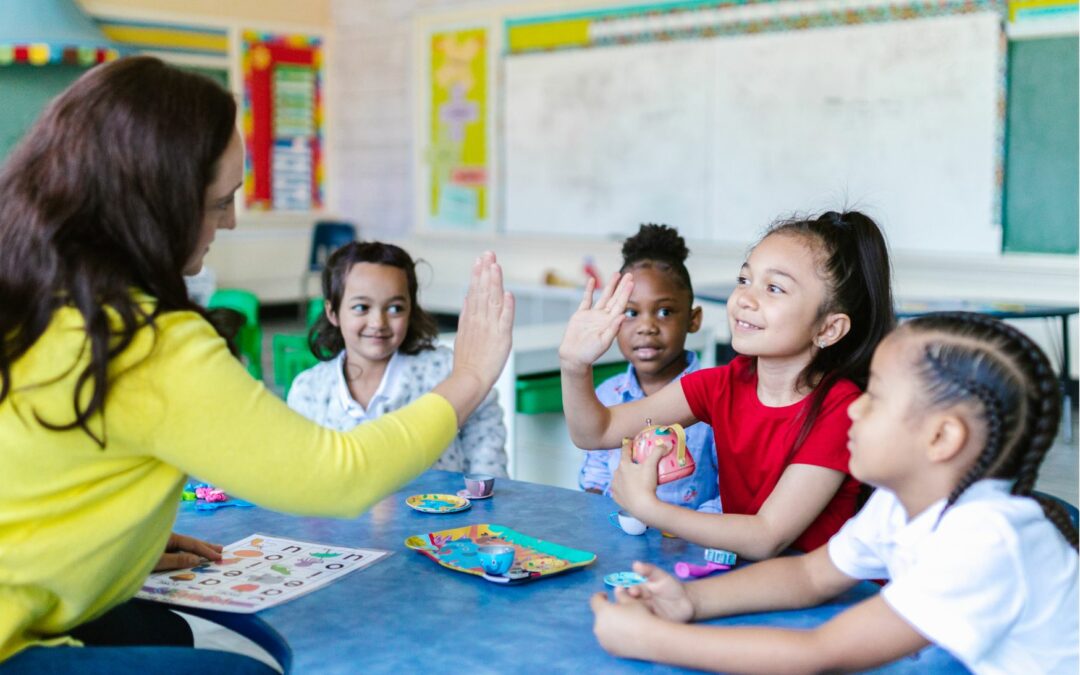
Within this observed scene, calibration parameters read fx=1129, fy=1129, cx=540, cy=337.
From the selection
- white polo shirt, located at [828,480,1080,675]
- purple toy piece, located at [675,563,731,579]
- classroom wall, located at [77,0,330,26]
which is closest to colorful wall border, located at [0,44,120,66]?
classroom wall, located at [77,0,330,26]

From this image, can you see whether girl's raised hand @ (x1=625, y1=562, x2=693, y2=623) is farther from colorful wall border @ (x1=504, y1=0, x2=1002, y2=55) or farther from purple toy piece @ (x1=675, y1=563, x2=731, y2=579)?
colorful wall border @ (x1=504, y1=0, x2=1002, y2=55)

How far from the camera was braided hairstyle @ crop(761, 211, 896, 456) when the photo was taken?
5.56ft

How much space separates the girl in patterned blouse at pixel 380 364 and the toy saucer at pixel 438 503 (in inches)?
31.6

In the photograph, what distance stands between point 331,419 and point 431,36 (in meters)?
6.48

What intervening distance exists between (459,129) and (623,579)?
291 inches

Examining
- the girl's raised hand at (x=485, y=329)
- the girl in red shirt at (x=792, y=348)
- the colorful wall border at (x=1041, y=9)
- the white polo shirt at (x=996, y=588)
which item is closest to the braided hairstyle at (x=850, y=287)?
the girl in red shirt at (x=792, y=348)

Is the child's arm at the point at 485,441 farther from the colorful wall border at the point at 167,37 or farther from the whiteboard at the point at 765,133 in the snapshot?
the colorful wall border at the point at 167,37

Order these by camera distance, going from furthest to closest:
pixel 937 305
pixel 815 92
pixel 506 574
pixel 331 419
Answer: pixel 815 92, pixel 937 305, pixel 331 419, pixel 506 574

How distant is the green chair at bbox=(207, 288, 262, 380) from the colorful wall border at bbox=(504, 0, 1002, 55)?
3660 mm

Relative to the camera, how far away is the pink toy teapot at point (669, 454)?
1438 millimetres

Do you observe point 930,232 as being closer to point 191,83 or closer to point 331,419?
point 331,419

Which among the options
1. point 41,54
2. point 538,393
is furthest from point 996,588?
point 41,54

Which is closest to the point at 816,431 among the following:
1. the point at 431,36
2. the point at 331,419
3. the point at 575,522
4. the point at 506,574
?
the point at 575,522

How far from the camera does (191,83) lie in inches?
47.1
